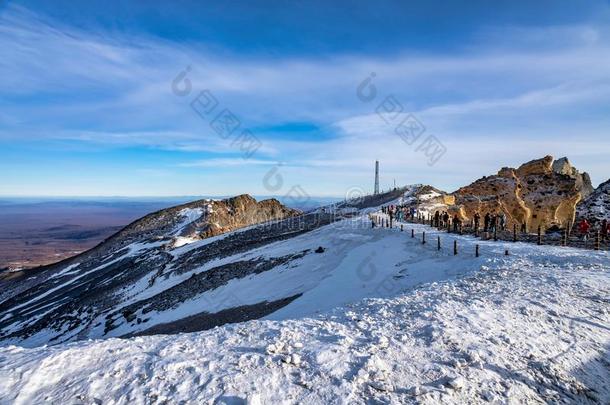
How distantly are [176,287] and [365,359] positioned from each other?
94.2ft

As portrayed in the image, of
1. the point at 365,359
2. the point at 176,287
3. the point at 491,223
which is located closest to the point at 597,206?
the point at 491,223

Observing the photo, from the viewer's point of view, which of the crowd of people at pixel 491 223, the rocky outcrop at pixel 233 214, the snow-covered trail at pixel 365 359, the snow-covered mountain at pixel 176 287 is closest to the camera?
the snow-covered trail at pixel 365 359

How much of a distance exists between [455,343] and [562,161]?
6542 centimetres

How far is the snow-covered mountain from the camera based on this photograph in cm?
2444

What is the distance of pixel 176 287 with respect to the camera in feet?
109

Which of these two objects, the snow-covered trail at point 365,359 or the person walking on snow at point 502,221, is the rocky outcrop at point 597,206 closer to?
the person walking on snow at point 502,221

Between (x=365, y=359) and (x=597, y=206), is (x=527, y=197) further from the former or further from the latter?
(x=365, y=359)

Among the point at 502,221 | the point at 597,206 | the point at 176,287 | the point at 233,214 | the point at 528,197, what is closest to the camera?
the point at 502,221

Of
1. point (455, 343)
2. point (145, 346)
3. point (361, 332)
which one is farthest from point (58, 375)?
point (455, 343)

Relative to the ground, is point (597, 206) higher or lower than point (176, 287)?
higher

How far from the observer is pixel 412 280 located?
18.7 meters

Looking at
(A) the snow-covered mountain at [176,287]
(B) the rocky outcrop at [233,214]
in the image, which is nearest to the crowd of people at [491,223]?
(A) the snow-covered mountain at [176,287]

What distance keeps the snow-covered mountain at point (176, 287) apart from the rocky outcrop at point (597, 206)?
24.3m

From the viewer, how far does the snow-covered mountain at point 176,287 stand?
80.2ft
